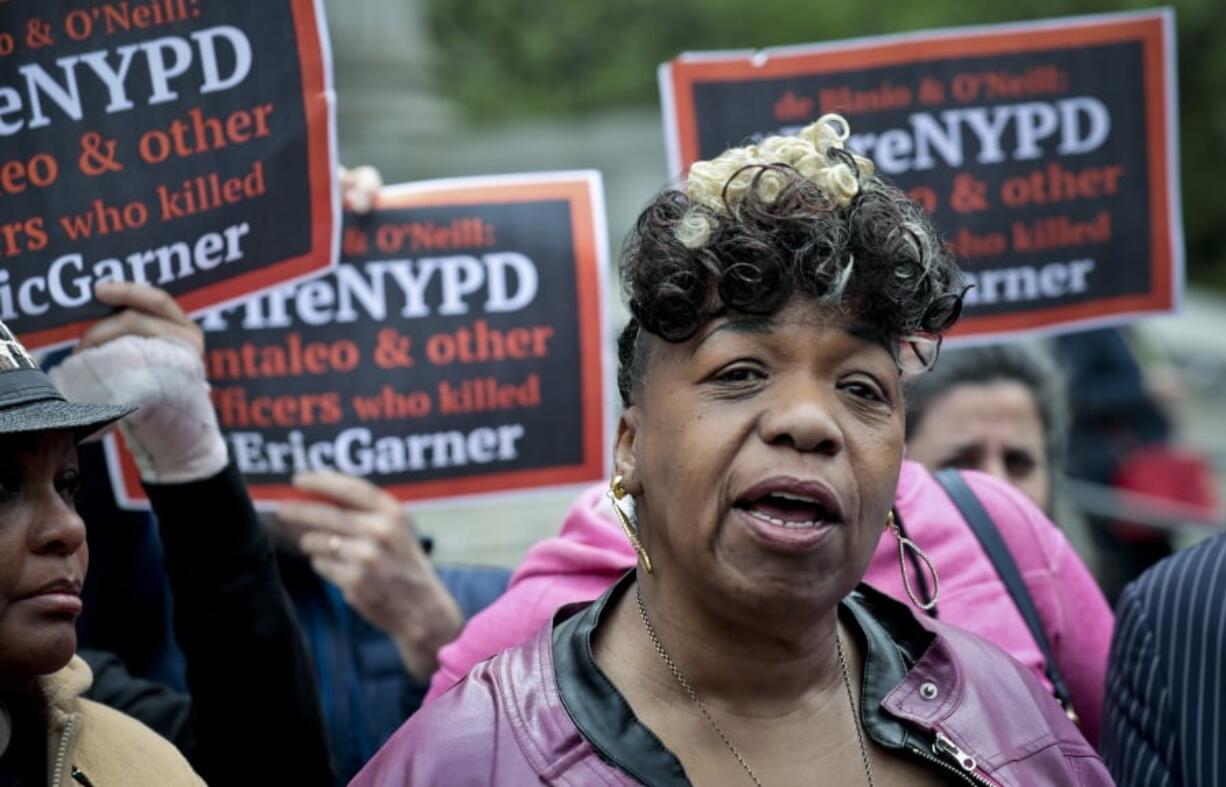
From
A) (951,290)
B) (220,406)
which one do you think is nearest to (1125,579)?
(220,406)

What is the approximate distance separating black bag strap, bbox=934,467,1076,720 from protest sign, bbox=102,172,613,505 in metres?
1.20

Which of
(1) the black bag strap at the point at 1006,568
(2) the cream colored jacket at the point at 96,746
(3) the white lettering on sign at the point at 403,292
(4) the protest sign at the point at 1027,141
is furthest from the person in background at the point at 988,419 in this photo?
(2) the cream colored jacket at the point at 96,746

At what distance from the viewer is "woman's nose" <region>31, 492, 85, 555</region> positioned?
2438 millimetres

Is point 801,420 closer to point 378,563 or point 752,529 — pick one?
point 752,529

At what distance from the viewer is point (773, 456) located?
2273 mm

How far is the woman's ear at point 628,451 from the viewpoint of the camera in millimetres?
2449

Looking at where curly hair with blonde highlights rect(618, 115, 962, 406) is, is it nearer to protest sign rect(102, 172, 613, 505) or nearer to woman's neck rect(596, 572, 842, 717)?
woman's neck rect(596, 572, 842, 717)

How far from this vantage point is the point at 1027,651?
3043 millimetres

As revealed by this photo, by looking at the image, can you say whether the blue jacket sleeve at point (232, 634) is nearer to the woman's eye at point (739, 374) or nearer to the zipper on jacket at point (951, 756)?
the woman's eye at point (739, 374)

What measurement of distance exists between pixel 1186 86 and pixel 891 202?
17.4 metres

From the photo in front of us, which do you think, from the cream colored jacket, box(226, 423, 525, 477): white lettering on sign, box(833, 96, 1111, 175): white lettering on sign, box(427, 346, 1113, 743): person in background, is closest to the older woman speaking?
box(427, 346, 1113, 743): person in background

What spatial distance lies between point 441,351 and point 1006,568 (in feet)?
5.05

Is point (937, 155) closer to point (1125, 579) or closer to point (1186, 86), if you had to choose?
point (1125, 579)

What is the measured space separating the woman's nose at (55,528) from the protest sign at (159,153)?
0.76 meters
